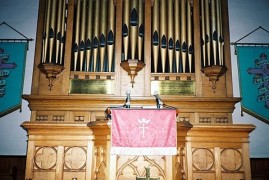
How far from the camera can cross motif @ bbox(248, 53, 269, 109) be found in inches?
302

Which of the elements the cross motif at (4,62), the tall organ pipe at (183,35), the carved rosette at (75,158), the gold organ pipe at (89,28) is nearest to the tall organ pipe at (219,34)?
the tall organ pipe at (183,35)

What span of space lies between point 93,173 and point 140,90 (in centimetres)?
248

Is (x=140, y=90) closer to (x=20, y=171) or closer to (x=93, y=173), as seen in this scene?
(x=93, y=173)

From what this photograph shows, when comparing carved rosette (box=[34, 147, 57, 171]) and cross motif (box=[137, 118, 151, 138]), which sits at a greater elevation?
cross motif (box=[137, 118, 151, 138])

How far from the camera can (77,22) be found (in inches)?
294

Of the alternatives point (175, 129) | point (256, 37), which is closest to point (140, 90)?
point (175, 129)

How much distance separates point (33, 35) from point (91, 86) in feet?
6.92

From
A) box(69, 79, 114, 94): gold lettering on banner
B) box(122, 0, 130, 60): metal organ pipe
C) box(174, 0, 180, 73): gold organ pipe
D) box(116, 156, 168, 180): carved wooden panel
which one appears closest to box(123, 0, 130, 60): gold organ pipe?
box(122, 0, 130, 60): metal organ pipe

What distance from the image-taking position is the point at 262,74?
7.84m

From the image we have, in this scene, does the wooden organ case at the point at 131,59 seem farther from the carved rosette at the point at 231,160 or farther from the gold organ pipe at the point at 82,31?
the carved rosette at the point at 231,160

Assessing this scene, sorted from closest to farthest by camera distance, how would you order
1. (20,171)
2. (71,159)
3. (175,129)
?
(175,129) → (71,159) → (20,171)

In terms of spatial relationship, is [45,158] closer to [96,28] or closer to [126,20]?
[96,28]

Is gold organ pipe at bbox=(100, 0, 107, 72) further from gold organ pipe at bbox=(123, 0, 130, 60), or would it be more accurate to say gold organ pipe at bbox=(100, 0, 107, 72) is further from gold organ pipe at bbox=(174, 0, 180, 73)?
gold organ pipe at bbox=(174, 0, 180, 73)

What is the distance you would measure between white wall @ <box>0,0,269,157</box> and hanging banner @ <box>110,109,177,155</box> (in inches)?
124
